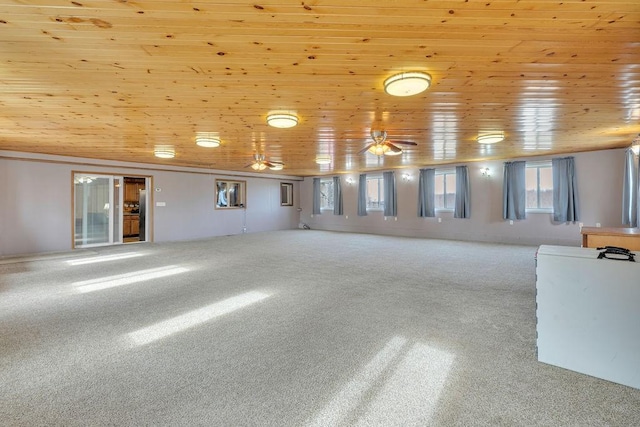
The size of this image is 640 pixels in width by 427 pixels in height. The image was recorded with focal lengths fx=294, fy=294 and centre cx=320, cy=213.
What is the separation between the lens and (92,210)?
7.85 meters

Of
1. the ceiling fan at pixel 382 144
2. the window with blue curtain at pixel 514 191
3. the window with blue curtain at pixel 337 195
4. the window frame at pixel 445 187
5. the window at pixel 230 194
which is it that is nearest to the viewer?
the ceiling fan at pixel 382 144

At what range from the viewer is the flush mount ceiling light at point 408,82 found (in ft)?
8.64

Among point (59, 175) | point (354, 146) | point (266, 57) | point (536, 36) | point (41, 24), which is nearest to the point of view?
point (41, 24)

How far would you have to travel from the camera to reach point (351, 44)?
2.16 metres

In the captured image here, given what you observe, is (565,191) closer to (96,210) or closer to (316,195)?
(316,195)

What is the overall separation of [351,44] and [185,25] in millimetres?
1135

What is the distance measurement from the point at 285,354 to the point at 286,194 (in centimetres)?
1081

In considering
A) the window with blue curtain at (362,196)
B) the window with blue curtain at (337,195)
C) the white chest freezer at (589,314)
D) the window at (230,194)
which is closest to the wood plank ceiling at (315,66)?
the white chest freezer at (589,314)

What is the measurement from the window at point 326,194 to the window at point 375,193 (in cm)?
189

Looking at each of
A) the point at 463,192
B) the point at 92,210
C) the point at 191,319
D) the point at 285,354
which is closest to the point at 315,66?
the point at 285,354

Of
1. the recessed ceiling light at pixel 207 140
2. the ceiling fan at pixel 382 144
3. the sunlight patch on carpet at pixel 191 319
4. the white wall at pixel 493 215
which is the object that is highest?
the recessed ceiling light at pixel 207 140

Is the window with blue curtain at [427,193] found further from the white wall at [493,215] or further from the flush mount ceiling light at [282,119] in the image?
the flush mount ceiling light at [282,119]

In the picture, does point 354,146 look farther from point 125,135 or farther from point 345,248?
point 125,135

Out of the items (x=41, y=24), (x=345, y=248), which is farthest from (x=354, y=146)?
(x=41, y=24)
